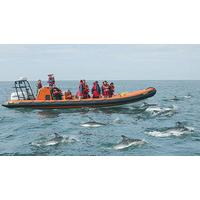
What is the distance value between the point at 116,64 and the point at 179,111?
3307 millimetres

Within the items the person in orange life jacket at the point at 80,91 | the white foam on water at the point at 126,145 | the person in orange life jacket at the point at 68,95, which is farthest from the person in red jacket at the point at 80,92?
the white foam on water at the point at 126,145

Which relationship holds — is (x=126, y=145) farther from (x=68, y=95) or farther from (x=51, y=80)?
(x=68, y=95)

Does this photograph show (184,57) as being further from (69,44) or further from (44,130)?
(44,130)

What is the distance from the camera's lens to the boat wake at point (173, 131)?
10328mm

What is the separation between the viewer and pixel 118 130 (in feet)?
36.9

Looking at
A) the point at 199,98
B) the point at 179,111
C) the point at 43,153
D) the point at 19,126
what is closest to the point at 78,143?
the point at 43,153

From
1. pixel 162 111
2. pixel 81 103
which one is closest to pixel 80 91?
pixel 81 103

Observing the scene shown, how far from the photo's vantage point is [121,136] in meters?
10.0

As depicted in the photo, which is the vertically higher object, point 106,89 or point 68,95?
point 106,89

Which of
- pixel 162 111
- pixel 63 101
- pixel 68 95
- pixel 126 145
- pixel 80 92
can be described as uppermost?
pixel 80 92

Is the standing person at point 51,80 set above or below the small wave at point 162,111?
above

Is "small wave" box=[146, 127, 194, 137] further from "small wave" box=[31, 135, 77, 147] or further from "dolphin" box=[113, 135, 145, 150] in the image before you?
"small wave" box=[31, 135, 77, 147]

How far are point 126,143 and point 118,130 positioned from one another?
1770 millimetres

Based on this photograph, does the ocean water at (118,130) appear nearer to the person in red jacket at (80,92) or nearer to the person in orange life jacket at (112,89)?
the person in red jacket at (80,92)
